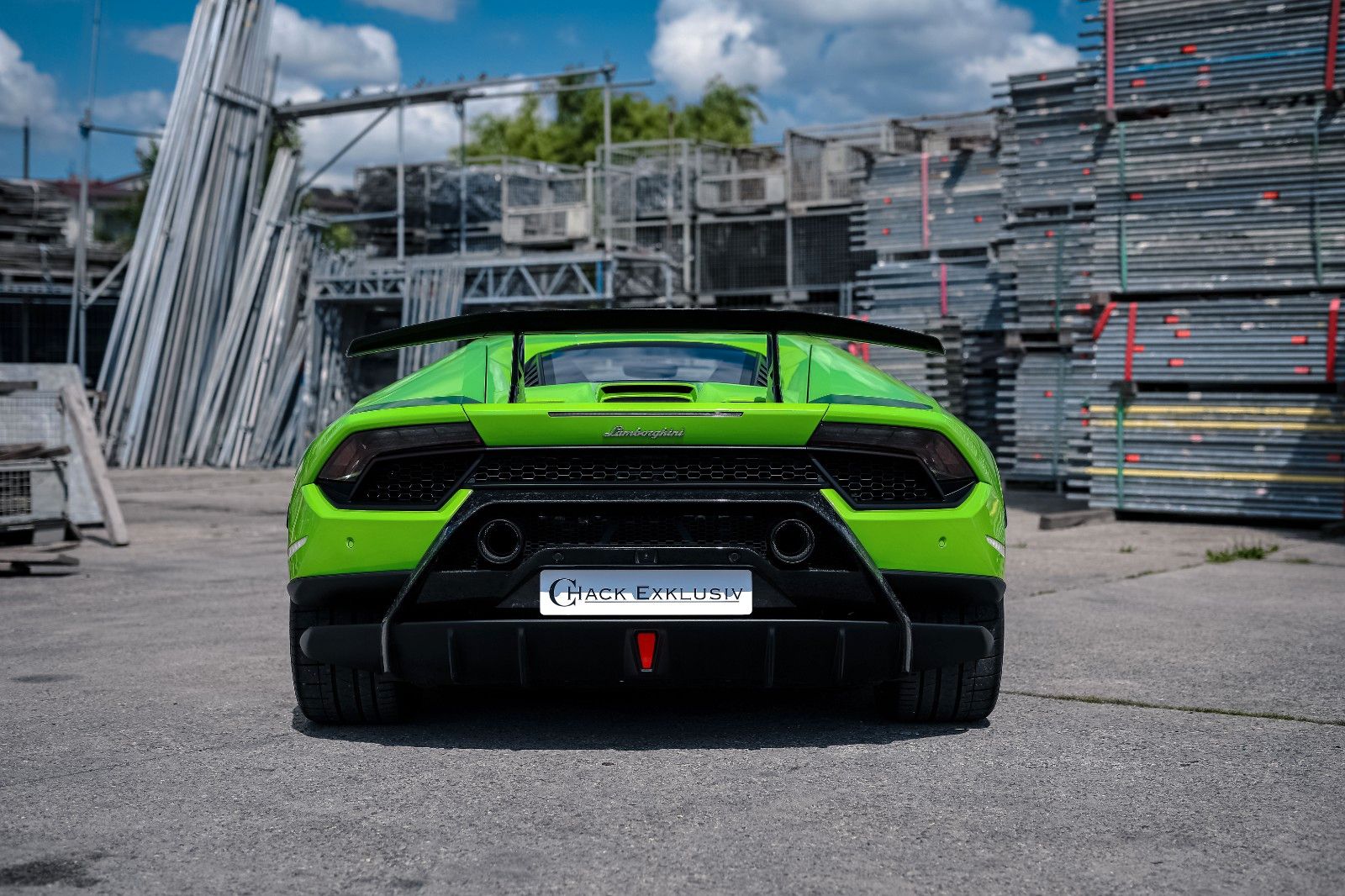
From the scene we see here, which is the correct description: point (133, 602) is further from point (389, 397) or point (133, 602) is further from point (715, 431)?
point (715, 431)

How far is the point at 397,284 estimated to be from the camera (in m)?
24.2

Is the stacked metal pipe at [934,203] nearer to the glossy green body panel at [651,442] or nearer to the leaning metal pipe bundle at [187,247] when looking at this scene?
the leaning metal pipe bundle at [187,247]

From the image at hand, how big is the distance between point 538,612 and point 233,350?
2029 cm

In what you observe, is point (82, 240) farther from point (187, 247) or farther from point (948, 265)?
point (948, 265)

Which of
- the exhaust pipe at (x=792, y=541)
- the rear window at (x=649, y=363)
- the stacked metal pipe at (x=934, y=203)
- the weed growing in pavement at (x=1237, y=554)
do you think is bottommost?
the weed growing in pavement at (x=1237, y=554)

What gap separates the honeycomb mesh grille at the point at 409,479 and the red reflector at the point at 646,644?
2.02 ft

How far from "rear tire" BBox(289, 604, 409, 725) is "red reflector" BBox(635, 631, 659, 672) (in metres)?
0.74

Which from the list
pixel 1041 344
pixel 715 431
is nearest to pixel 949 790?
pixel 715 431

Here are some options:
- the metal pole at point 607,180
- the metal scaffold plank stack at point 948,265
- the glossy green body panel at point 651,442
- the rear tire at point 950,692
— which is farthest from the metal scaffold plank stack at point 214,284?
the rear tire at point 950,692

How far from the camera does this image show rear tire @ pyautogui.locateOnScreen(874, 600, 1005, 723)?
4.12 meters

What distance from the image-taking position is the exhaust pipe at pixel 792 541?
146 inches

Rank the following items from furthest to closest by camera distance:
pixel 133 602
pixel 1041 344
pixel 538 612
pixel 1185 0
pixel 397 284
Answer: pixel 397 284
pixel 1041 344
pixel 1185 0
pixel 133 602
pixel 538 612

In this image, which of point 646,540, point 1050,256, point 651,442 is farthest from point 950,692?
point 1050,256

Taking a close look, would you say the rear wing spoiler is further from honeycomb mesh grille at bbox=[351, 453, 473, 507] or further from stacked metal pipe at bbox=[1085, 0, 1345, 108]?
stacked metal pipe at bbox=[1085, 0, 1345, 108]
